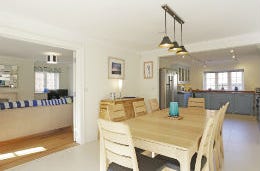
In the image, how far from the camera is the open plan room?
5.46 ft

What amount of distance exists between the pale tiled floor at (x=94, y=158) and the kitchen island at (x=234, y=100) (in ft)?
9.40

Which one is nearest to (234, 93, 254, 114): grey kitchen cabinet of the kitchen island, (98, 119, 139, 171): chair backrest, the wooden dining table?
the kitchen island

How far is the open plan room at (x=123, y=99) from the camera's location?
1664mm

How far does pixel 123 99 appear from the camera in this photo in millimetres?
4262

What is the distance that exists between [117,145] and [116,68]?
3.24 metres

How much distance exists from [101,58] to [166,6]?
2.19 m

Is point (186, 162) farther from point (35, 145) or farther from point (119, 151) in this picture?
point (35, 145)

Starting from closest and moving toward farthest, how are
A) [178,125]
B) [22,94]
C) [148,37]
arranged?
[178,125], [148,37], [22,94]

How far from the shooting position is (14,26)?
264 centimetres

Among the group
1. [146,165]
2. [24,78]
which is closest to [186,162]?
[146,165]

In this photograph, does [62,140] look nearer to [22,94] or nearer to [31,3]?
[31,3]

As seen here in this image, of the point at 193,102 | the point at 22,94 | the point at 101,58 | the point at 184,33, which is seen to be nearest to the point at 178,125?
the point at 193,102

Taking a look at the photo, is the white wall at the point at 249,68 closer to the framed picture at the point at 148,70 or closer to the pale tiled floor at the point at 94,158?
the pale tiled floor at the point at 94,158

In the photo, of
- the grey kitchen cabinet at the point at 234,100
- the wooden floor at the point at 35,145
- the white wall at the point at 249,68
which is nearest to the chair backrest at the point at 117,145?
the wooden floor at the point at 35,145
